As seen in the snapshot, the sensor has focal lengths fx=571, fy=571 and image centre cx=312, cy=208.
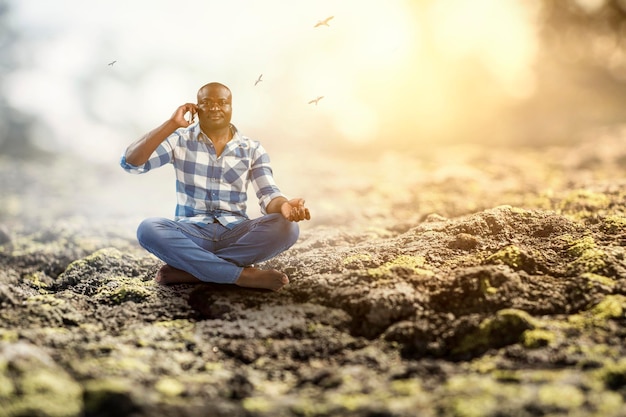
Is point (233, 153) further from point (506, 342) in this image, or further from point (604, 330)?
point (604, 330)

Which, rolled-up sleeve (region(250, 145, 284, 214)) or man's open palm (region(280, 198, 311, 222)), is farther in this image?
rolled-up sleeve (region(250, 145, 284, 214))

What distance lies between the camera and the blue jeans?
421cm

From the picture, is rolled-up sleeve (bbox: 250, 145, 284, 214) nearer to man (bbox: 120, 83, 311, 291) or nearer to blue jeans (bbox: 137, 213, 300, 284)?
man (bbox: 120, 83, 311, 291)

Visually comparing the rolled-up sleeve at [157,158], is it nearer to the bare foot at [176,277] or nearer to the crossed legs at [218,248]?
the crossed legs at [218,248]

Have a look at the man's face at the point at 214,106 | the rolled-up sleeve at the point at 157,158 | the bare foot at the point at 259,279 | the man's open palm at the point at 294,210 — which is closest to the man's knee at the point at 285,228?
the man's open palm at the point at 294,210

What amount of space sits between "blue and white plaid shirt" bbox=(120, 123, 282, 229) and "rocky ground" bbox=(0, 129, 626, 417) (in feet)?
2.04

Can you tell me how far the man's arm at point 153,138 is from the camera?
4156mm

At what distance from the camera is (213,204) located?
4.60m

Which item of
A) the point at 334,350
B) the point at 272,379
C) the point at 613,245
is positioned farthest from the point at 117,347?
the point at 613,245

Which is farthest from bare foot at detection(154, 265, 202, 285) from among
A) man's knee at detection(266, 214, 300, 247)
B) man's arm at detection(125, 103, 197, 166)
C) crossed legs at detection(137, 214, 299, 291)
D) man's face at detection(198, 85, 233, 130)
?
man's face at detection(198, 85, 233, 130)

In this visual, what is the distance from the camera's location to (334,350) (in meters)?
3.37

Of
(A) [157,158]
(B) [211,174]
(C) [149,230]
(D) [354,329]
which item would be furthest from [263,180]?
(D) [354,329]

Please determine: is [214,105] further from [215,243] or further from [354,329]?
[354,329]

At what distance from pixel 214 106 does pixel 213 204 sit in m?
0.78
